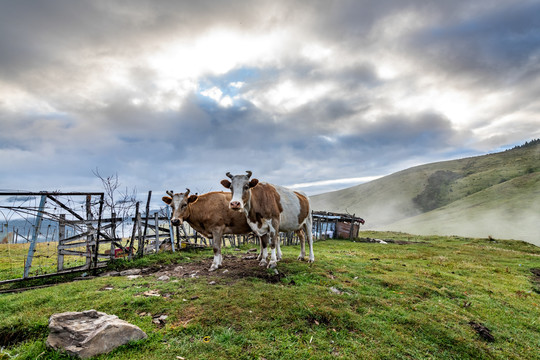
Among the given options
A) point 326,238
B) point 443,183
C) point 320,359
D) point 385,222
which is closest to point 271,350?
point 320,359

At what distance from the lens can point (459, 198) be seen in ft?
390

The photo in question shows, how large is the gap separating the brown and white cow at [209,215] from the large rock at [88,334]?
5670 mm

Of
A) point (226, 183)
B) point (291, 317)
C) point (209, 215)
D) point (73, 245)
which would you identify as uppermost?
point (226, 183)

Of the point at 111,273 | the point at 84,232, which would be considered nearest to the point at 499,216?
the point at 111,273

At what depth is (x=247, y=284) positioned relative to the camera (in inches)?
283

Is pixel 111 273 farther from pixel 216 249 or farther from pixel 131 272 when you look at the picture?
pixel 216 249

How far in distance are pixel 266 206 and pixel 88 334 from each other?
620 cm

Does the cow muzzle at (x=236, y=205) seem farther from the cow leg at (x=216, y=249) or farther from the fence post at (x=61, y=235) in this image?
the fence post at (x=61, y=235)

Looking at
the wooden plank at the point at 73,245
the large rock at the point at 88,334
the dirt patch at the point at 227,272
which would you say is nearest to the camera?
the large rock at the point at 88,334

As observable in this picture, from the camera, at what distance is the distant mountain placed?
215ft

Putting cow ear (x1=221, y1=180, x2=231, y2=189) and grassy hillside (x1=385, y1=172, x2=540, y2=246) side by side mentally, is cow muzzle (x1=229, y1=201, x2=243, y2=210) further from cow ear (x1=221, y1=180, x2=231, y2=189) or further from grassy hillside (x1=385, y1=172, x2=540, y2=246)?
grassy hillside (x1=385, y1=172, x2=540, y2=246)

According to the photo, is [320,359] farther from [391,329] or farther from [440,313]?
[440,313]

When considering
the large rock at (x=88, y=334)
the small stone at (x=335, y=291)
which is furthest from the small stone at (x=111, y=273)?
the small stone at (x=335, y=291)

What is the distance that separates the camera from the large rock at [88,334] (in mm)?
3930
